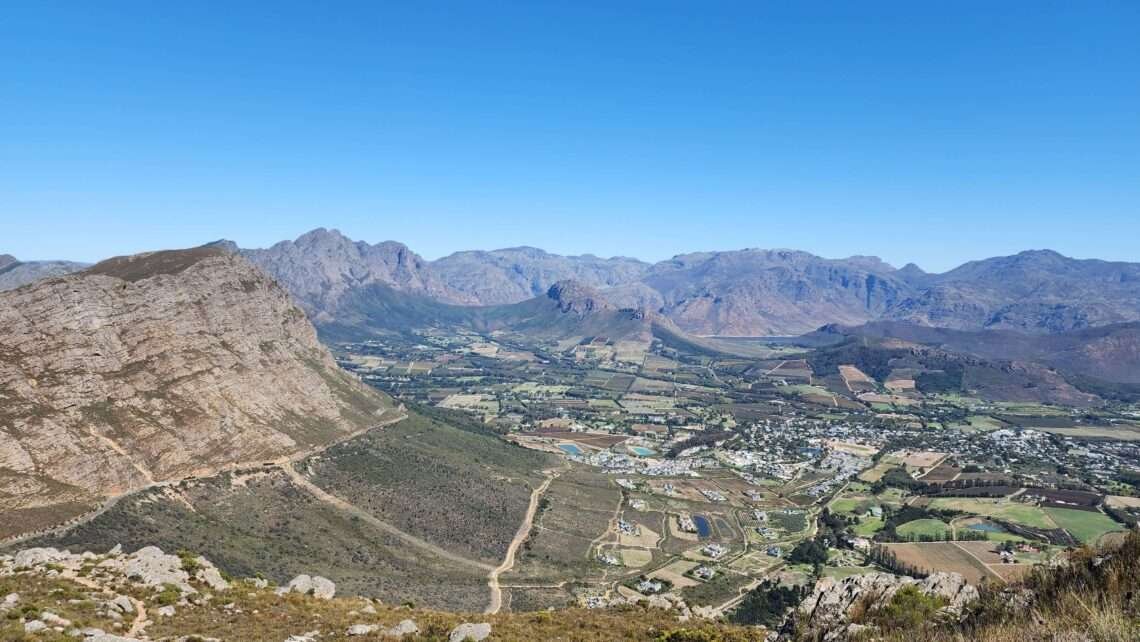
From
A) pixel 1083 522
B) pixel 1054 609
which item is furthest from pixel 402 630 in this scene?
pixel 1083 522

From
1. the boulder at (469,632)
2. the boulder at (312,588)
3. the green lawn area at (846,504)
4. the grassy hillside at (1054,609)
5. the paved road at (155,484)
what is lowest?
the green lawn area at (846,504)

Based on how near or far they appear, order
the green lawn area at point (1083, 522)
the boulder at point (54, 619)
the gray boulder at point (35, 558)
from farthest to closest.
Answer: the green lawn area at point (1083, 522) < the gray boulder at point (35, 558) < the boulder at point (54, 619)

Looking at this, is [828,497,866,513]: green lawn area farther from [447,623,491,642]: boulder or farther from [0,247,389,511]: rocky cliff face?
[447,623,491,642]: boulder

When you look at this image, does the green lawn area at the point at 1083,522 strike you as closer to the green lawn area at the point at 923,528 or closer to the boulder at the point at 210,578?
the green lawn area at the point at 923,528

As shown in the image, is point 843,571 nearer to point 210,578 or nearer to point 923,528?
point 923,528

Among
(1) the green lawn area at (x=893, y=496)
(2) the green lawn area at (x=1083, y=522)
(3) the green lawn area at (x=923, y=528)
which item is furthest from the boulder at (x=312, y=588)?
(1) the green lawn area at (x=893, y=496)

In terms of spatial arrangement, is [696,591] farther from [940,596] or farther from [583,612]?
[940,596]
